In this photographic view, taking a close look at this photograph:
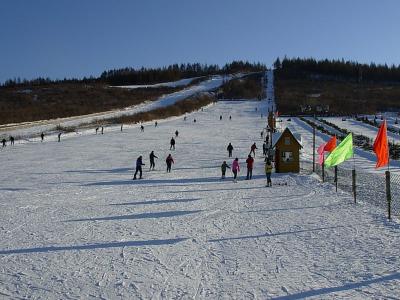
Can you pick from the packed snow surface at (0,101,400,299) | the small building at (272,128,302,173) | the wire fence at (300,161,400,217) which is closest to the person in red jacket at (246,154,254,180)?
the packed snow surface at (0,101,400,299)

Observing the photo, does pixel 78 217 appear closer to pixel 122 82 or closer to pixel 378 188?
pixel 378 188

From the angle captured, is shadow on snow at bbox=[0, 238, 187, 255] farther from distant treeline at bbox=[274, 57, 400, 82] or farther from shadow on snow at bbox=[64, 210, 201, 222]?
distant treeline at bbox=[274, 57, 400, 82]

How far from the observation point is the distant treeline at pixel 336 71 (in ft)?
513

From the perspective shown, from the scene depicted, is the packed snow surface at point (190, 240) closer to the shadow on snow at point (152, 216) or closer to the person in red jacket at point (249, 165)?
the shadow on snow at point (152, 216)

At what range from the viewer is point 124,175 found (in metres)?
22.4

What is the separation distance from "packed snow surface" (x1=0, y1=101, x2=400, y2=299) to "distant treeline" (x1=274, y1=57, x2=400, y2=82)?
459 feet

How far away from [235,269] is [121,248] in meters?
2.82

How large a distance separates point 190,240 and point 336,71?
6610 inches

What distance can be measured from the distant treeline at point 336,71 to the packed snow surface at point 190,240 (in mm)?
139944

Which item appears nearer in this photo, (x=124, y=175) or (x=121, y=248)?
(x=121, y=248)

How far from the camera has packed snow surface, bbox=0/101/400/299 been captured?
25.3 ft

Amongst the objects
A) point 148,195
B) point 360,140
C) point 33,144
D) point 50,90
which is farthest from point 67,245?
point 50,90

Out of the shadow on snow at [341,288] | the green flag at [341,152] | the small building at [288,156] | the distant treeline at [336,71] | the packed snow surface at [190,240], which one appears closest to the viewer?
the shadow on snow at [341,288]

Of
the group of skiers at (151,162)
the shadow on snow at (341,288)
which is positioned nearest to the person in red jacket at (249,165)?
the group of skiers at (151,162)
